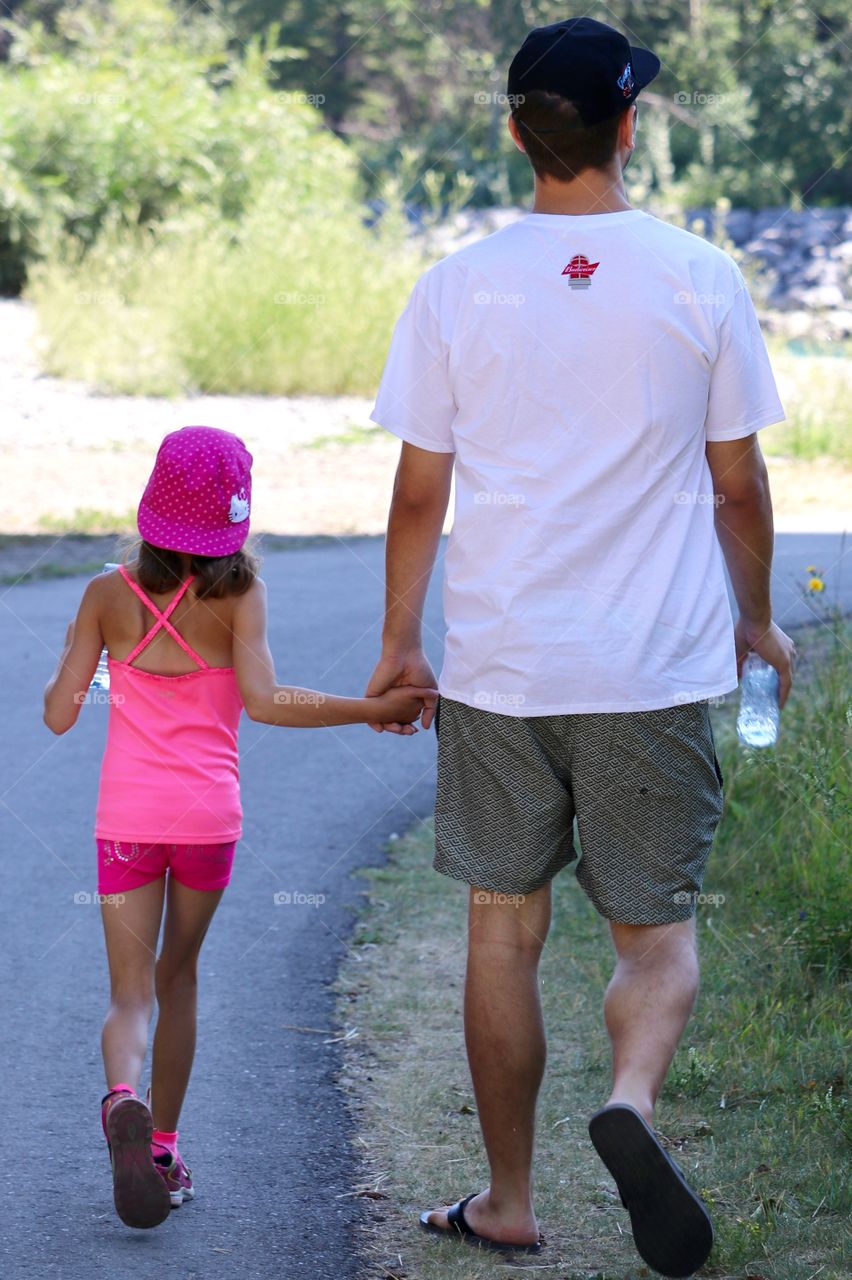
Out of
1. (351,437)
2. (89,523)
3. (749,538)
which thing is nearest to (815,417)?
(351,437)

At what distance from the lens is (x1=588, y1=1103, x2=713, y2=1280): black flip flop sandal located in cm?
246

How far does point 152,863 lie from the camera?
2986 millimetres

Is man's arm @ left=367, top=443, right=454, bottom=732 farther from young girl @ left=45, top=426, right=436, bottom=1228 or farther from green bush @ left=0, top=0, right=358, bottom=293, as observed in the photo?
green bush @ left=0, top=0, right=358, bottom=293

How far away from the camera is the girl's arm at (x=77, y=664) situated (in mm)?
2980

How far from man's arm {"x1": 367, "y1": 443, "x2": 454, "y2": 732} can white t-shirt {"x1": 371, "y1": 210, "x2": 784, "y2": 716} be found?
0.12m

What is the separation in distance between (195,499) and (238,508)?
86mm

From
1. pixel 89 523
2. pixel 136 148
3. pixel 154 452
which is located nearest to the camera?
pixel 89 523

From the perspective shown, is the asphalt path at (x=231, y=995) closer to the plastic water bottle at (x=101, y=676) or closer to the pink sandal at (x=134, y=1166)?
the pink sandal at (x=134, y=1166)

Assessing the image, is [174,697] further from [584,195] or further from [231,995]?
[231,995]

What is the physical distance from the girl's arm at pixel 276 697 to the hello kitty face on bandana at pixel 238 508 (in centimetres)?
12

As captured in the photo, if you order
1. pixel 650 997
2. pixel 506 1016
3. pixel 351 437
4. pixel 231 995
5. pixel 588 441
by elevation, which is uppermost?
pixel 588 441

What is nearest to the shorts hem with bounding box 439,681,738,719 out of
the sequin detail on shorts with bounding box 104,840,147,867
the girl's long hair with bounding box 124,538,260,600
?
the girl's long hair with bounding box 124,538,260,600

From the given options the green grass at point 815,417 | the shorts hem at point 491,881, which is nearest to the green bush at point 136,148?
the green grass at point 815,417

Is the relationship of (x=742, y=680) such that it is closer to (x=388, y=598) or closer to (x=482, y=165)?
(x=388, y=598)
